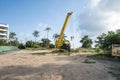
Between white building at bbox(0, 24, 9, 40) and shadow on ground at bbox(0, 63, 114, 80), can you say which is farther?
white building at bbox(0, 24, 9, 40)

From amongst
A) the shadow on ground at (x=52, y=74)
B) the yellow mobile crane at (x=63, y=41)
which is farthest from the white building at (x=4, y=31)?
the shadow on ground at (x=52, y=74)

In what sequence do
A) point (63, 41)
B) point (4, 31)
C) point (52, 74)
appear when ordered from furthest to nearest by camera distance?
point (4, 31), point (63, 41), point (52, 74)

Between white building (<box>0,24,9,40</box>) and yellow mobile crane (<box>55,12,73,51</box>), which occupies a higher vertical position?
white building (<box>0,24,9,40</box>)

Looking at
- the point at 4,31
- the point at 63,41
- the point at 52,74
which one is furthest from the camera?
the point at 4,31

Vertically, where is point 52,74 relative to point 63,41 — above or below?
below

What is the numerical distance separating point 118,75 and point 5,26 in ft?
→ 347

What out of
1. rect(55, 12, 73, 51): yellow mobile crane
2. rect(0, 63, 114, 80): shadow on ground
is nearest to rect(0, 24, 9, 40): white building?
rect(55, 12, 73, 51): yellow mobile crane

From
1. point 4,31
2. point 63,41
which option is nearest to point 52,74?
point 63,41

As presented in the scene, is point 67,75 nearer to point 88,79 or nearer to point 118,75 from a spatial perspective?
point 88,79

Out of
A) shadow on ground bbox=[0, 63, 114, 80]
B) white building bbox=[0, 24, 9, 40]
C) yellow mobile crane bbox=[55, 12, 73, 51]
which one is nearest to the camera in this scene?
shadow on ground bbox=[0, 63, 114, 80]

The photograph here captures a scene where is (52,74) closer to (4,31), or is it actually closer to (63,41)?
(63,41)

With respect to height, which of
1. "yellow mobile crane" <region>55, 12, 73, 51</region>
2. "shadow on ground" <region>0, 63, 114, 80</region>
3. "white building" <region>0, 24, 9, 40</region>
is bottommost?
"shadow on ground" <region>0, 63, 114, 80</region>

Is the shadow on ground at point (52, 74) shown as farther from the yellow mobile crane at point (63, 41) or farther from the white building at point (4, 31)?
the white building at point (4, 31)

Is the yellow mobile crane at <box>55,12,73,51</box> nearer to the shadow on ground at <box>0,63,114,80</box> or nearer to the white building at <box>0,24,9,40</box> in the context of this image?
the shadow on ground at <box>0,63,114,80</box>
